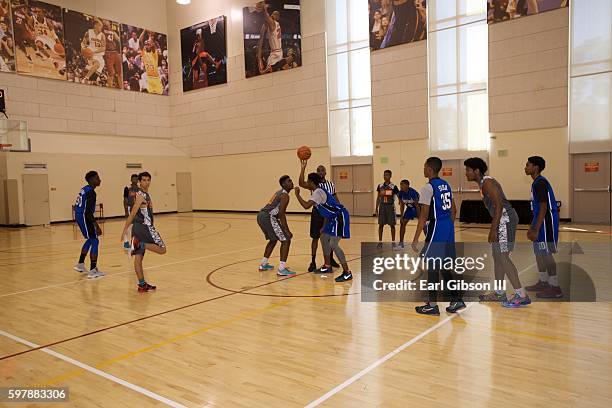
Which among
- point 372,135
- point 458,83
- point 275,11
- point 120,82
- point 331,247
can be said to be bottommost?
point 331,247

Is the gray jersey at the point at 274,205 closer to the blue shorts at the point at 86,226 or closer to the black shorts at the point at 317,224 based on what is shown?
the black shorts at the point at 317,224

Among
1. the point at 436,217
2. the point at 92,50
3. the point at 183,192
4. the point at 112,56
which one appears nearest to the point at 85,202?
the point at 436,217

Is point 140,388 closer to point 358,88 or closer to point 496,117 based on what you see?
point 496,117

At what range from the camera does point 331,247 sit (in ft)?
21.2

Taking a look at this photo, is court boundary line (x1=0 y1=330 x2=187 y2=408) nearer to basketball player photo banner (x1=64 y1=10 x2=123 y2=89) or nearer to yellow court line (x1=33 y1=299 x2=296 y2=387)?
yellow court line (x1=33 y1=299 x2=296 y2=387)

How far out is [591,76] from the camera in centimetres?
1278

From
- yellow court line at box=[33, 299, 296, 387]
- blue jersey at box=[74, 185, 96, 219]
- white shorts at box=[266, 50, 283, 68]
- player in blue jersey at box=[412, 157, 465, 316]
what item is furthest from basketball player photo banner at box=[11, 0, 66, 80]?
player in blue jersey at box=[412, 157, 465, 316]

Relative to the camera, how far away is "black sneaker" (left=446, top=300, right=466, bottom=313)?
482cm

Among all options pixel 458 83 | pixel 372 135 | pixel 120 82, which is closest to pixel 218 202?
pixel 120 82

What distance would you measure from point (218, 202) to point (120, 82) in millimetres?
7070

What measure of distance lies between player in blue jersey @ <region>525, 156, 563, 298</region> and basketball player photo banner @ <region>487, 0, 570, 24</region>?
10.4 meters

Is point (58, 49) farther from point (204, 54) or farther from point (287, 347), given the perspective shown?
point (287, 347)

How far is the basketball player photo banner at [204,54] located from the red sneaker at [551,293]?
18.2 m

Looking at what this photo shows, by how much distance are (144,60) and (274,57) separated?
279 inches
